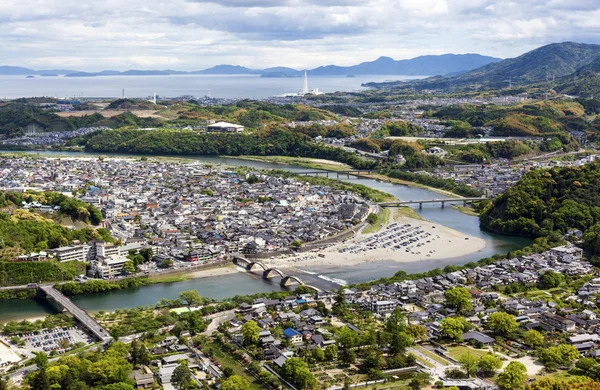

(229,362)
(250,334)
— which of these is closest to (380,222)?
(250,334)

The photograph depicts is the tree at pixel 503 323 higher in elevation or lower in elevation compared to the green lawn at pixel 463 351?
higher

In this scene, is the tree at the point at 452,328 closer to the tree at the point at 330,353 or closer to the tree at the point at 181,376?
the tree at the point at 330,353

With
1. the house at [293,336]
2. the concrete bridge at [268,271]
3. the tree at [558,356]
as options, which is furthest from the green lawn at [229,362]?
the tree at [558,356]

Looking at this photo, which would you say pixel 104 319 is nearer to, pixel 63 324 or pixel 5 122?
pixel 63 324

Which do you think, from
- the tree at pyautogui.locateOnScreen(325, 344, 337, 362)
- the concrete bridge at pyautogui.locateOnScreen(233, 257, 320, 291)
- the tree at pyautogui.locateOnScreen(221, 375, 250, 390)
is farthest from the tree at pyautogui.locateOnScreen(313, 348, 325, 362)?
the concrete bridge at pyautogui.locateOnScreen(233, 257, 320, 291)

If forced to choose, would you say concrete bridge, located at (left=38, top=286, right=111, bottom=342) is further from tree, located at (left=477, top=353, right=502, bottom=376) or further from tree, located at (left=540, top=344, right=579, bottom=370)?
tree, located at (left=540, top=344, right=579, bottom=370)

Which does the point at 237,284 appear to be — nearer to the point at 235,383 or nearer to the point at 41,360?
the point at 41,360

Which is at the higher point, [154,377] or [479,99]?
[479,99]

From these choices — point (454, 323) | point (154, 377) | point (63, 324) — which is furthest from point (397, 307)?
point (63, 324)
